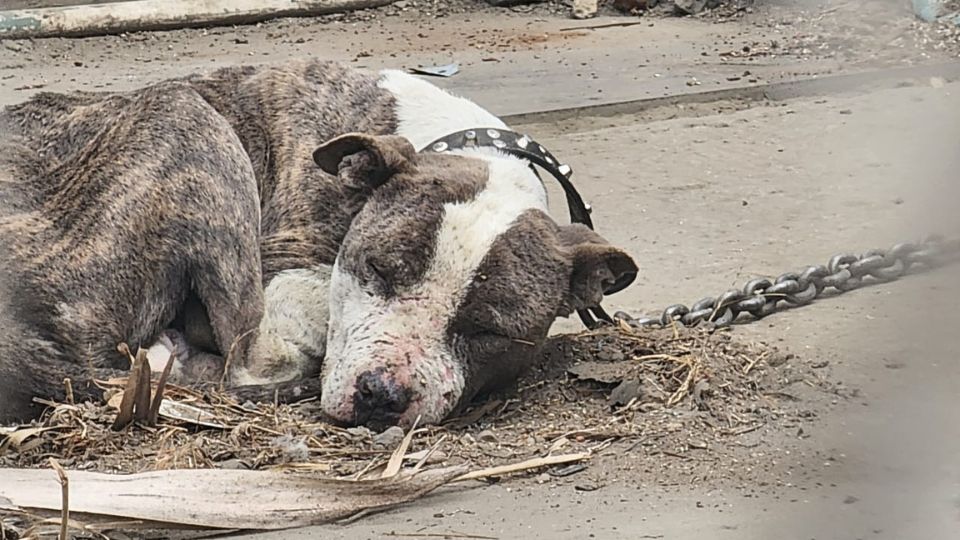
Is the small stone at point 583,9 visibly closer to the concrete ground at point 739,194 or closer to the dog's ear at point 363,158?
the concrete ground at point 739,194

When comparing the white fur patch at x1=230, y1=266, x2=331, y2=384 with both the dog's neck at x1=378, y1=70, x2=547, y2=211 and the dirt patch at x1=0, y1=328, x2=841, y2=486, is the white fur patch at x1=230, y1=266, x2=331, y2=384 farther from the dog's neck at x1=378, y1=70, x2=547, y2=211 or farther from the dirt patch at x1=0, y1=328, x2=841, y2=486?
the dog's neck at x1=378, y1=70, x2=547, y2=211

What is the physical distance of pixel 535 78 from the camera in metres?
8.68

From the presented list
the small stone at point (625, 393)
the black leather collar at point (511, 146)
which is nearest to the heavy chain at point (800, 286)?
the black leather collar at point (511, 146)

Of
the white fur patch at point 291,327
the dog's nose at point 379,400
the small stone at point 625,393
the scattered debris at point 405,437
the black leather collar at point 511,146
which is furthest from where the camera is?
the black leather collar at point 511,146

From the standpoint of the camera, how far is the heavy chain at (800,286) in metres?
5.15

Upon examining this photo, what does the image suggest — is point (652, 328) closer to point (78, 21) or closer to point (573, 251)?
point (573, 251)

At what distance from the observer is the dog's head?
4.28m

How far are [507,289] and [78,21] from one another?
591cm

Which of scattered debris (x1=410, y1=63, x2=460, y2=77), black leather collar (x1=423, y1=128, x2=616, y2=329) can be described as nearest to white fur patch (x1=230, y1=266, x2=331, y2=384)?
black leather collar (x1=423, y1=128, x2=616, y2=329)

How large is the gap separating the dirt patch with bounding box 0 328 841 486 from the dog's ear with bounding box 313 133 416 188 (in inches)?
27.7

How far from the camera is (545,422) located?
169 inches

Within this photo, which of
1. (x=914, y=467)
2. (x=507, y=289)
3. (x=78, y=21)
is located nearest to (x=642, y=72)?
(x=78, y=21)

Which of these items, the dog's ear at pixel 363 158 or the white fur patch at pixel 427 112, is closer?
the dog's ear at pixel 363 158

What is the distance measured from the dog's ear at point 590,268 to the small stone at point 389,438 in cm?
80
